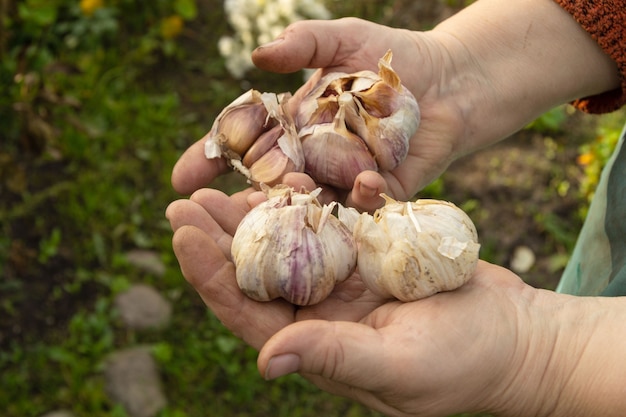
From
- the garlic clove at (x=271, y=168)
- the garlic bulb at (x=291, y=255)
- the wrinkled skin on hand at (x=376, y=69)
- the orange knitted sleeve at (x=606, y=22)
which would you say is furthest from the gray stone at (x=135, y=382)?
the orange knitted sleeve at (x=606, y=22)

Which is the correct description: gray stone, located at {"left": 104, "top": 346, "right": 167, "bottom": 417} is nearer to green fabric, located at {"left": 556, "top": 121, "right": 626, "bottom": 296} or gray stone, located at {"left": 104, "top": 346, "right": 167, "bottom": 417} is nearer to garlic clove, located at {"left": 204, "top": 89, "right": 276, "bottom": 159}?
garlic clove, located at {"left": 204, "top": 89, "right": 276, "bottom": 159}

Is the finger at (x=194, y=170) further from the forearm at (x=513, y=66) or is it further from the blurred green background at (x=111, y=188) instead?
the blurred green background at (x=111, y=188)

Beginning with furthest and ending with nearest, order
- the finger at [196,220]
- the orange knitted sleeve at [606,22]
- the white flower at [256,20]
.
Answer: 1. the white flower at [256,20]
2. the orange knitted sleeve at [606,22]
3. the finger at [196,220]

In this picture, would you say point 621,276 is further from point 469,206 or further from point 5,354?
point 5,354

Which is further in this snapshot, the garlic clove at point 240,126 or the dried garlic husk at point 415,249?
the garlic clove at point 240,126

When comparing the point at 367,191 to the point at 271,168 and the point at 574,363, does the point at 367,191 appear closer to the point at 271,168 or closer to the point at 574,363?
the point at 271,168

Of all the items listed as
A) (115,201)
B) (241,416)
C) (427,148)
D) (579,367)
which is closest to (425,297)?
(579,367)

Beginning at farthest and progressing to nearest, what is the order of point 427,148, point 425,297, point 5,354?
point 5,354
point 427,148
point 425,297
